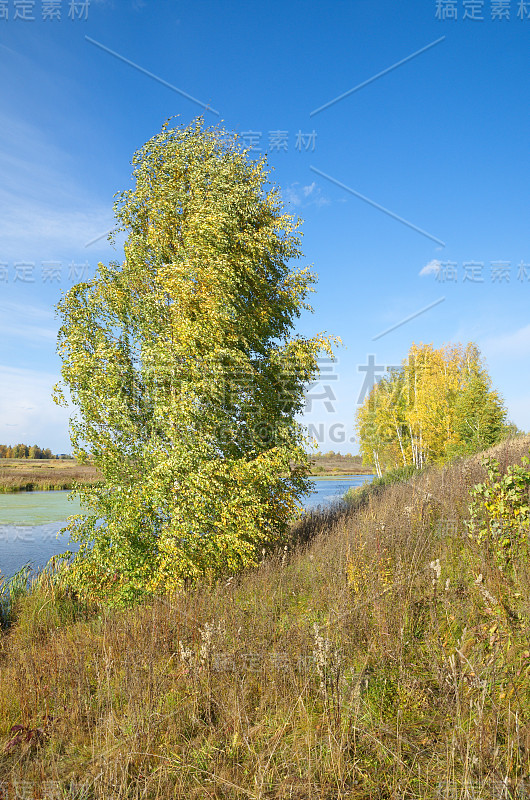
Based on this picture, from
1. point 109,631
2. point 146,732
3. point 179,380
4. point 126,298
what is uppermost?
point 126,298

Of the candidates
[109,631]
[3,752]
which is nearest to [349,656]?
[3,752]

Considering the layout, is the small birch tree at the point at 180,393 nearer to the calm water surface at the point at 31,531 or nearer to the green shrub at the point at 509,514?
the calm water surface at the point at 31,531

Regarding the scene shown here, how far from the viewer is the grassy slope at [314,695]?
10.3ft

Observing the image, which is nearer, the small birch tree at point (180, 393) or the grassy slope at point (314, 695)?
the grassy slope at point (314, 695)

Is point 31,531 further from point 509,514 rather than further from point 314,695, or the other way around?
point 509,514

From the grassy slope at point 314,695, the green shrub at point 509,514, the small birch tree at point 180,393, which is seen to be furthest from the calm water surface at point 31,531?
the green shrub at point 509,514

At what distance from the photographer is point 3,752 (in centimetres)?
421

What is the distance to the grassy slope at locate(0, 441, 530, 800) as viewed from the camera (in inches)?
123

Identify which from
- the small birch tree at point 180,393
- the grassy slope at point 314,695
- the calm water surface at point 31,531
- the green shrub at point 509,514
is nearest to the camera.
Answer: the grassy slope at point 314,695

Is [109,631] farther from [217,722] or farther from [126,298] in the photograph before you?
[126,298]

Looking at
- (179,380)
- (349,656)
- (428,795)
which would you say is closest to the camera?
(428,795)

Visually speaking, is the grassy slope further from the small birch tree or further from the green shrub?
the small birch tree

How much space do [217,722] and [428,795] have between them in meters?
1.98

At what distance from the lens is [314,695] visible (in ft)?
13.5
